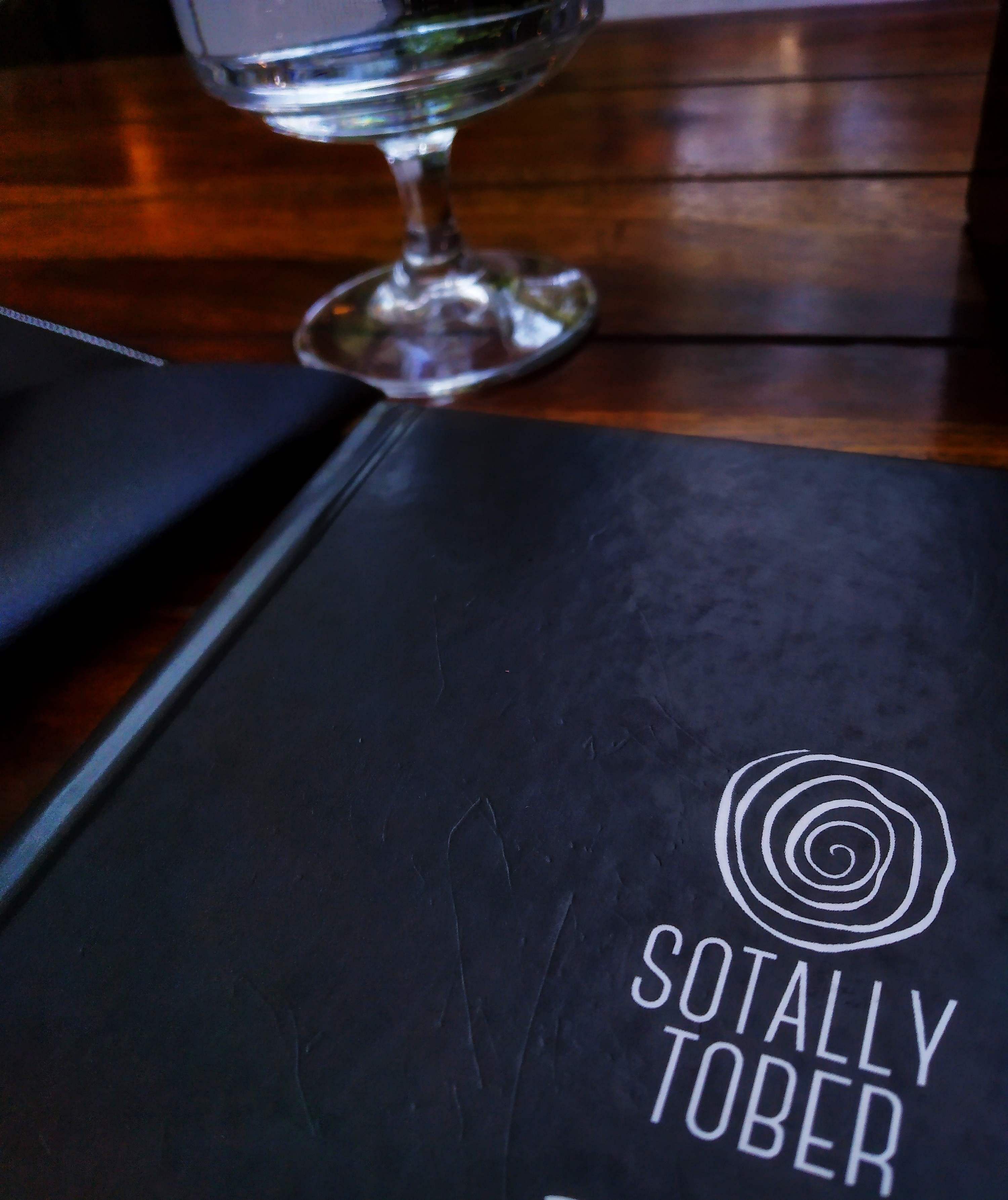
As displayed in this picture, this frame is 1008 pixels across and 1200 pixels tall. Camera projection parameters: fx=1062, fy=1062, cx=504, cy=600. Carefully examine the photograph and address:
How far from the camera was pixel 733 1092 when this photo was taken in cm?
19

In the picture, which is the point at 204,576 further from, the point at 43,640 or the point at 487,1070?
the point at 487,1070

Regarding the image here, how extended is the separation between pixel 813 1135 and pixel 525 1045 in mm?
52

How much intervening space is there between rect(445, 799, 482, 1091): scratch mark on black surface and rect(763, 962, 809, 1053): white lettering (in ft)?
0.17

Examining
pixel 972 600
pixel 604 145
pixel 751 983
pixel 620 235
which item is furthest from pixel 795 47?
pixel 751 983

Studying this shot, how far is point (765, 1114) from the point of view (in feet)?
0.60

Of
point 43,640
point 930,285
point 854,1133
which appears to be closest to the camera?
point 854,1133

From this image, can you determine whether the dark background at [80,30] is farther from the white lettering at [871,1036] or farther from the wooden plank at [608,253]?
the white lettering at [871,1036]

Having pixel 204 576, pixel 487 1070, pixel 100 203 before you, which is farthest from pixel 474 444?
pixel 100 203

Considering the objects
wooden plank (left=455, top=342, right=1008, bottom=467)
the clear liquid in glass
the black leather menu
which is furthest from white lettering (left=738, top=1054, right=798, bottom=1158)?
the clear liquid in glass

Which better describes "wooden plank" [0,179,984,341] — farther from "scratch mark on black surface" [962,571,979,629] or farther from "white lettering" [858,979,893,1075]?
"white lettering" [858,979,893,1075]

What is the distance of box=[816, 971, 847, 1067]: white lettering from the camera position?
0.62 feet

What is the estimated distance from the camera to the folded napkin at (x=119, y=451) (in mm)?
305

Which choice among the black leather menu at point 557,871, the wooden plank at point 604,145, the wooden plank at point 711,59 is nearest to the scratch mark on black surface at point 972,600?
the black leather menu at point 557,871

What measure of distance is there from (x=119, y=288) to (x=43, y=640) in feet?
0.98
